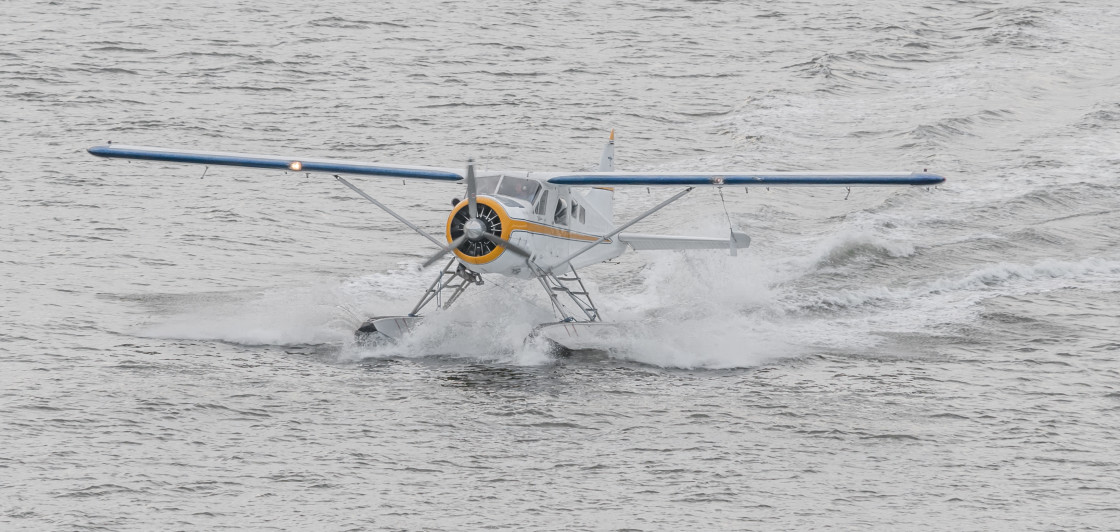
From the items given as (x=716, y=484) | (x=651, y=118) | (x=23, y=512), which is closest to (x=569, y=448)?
(x=716, y=484)

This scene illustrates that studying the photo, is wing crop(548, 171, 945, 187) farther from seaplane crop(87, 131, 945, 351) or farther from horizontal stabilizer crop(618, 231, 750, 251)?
horizontal stabilizer crop(618, 231, 750, 251)

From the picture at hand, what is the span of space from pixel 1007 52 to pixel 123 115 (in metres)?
27.7

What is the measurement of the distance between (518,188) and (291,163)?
379cm

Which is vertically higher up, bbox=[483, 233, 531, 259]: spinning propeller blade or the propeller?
the propeller

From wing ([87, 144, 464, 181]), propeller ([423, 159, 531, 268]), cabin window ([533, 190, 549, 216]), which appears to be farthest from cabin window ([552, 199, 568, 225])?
propeller ([423, 159, 531, 268])

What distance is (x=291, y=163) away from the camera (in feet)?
68.9

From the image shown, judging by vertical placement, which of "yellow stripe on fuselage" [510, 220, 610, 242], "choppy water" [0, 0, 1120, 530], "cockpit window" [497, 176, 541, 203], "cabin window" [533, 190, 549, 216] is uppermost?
"cockpit window" [497, 176, 541, 203]

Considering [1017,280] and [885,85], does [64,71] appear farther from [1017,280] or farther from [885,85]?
[1017,280]

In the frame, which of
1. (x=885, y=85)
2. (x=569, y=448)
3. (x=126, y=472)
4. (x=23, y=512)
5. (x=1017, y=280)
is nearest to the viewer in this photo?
(x=23, y=512)

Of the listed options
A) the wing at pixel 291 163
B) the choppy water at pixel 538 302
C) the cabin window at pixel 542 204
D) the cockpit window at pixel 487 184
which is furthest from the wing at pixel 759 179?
the choppy water at pixel 538 302

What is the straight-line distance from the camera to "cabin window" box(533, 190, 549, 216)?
2015 centimetres

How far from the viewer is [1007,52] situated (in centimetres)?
4375

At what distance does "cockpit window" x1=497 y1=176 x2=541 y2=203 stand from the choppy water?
86.7 inches

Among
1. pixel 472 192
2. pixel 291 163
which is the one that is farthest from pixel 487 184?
pixel 291 163
